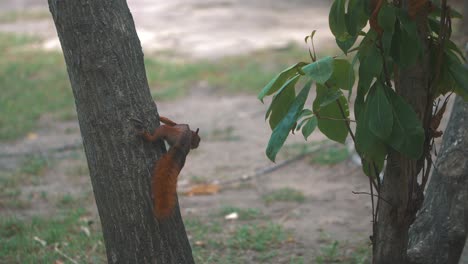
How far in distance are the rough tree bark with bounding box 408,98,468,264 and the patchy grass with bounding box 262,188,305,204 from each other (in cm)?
189

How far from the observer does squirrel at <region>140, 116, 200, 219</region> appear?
284cm

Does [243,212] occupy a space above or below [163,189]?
below

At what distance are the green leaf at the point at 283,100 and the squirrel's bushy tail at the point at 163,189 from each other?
467mm

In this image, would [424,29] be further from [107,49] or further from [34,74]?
[34,74]

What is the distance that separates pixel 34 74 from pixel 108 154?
6.88 meters

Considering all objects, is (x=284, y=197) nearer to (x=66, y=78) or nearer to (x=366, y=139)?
(x=366, y=139)

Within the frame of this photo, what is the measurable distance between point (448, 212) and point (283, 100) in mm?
1063

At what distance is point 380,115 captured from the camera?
2488 millimetres

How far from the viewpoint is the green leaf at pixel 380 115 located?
8.09 ft

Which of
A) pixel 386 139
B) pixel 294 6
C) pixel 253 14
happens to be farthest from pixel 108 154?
pixel 294 6

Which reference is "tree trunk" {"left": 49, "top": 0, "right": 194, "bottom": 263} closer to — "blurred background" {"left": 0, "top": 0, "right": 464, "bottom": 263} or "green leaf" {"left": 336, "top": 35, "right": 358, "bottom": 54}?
"green leaf" {"left": 336, "top": 35, "right": 358, "bottom": 54}

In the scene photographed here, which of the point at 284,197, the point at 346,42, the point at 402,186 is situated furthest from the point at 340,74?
the point at 284,197

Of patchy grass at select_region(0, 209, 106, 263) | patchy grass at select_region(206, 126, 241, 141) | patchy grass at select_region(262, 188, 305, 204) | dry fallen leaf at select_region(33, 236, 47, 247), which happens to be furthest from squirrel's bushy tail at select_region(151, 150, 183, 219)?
patchy grass at select_region(206, 126, 241, 141)

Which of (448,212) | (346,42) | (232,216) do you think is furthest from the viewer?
(232,216)
